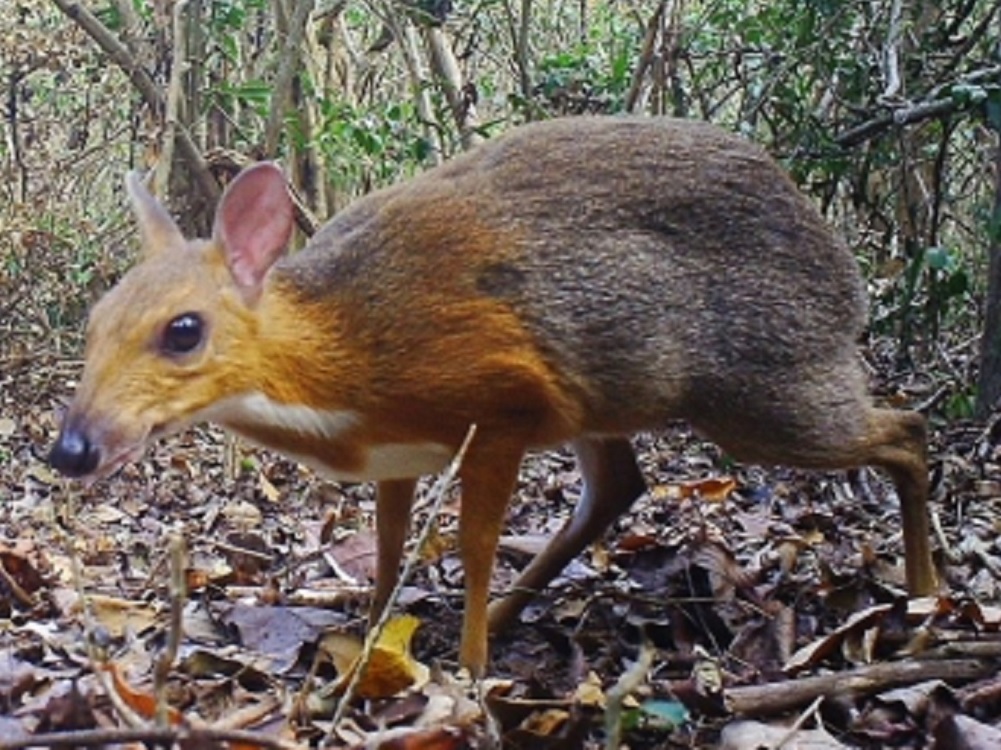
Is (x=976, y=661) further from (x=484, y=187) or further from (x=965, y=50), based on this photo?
(x=965, y=50)

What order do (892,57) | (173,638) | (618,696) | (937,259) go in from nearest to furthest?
(618,696) < (173,638) < (937,259) < (892,57)

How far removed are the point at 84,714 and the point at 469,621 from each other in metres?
1.12

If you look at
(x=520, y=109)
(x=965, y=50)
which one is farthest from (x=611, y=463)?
(x=520, y=109)

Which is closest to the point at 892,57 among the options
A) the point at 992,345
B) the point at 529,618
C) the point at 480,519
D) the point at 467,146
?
the point at 992,345

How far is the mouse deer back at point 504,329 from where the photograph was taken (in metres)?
3.59

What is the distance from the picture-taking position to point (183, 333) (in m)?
3.50

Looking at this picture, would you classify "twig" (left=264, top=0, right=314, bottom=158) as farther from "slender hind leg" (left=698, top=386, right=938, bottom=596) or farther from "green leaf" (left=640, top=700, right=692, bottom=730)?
"green leaf" (left=640, top=700, right=692, bottom=730)

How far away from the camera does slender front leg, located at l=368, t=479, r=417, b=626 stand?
409 centimetres

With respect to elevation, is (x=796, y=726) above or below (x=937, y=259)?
above

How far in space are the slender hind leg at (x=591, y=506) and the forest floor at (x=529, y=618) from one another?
0.08 m

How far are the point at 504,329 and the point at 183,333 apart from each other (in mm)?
736

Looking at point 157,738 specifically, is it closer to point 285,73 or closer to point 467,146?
point 285,73

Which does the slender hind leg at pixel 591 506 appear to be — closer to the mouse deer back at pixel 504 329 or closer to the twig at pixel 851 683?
the mouse deer back at pixel 504 329

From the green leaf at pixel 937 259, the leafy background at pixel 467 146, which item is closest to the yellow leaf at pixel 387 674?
the leafy background at pixel 467 146
